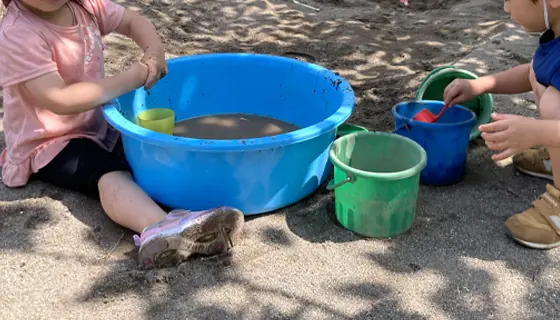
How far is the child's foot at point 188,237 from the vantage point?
1.54 m

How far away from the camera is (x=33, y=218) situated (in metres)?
1.76

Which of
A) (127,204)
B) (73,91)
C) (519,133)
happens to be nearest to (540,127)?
(519,133)

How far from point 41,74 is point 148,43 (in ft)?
1.44

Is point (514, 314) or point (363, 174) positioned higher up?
point (363, 174)

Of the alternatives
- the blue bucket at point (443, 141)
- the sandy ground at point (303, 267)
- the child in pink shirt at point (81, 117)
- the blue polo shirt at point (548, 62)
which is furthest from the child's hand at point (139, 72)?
the blue polo shirt at point (548, 62)

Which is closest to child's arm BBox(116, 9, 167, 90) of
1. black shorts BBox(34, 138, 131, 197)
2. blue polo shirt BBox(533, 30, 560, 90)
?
black shorts BBox(34, 138, 131, 197)

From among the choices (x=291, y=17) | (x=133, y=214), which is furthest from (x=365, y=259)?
(x=291, y=17)

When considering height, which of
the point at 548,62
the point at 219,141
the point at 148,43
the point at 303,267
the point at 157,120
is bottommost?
the point at 303,267

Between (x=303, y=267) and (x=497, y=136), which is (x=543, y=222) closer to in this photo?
(x=497, y=136)

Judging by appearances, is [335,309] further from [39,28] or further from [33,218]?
[39,28]

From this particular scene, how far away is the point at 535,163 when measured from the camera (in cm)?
199

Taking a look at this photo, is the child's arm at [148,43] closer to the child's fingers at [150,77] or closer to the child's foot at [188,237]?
the child's fingers at [150,77]

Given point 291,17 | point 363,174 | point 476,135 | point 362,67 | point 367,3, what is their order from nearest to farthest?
point 363,174 < point 476,135 < point 362,67 < point 291,17 < point 367,3

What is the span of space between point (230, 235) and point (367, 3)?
10.3 ft
